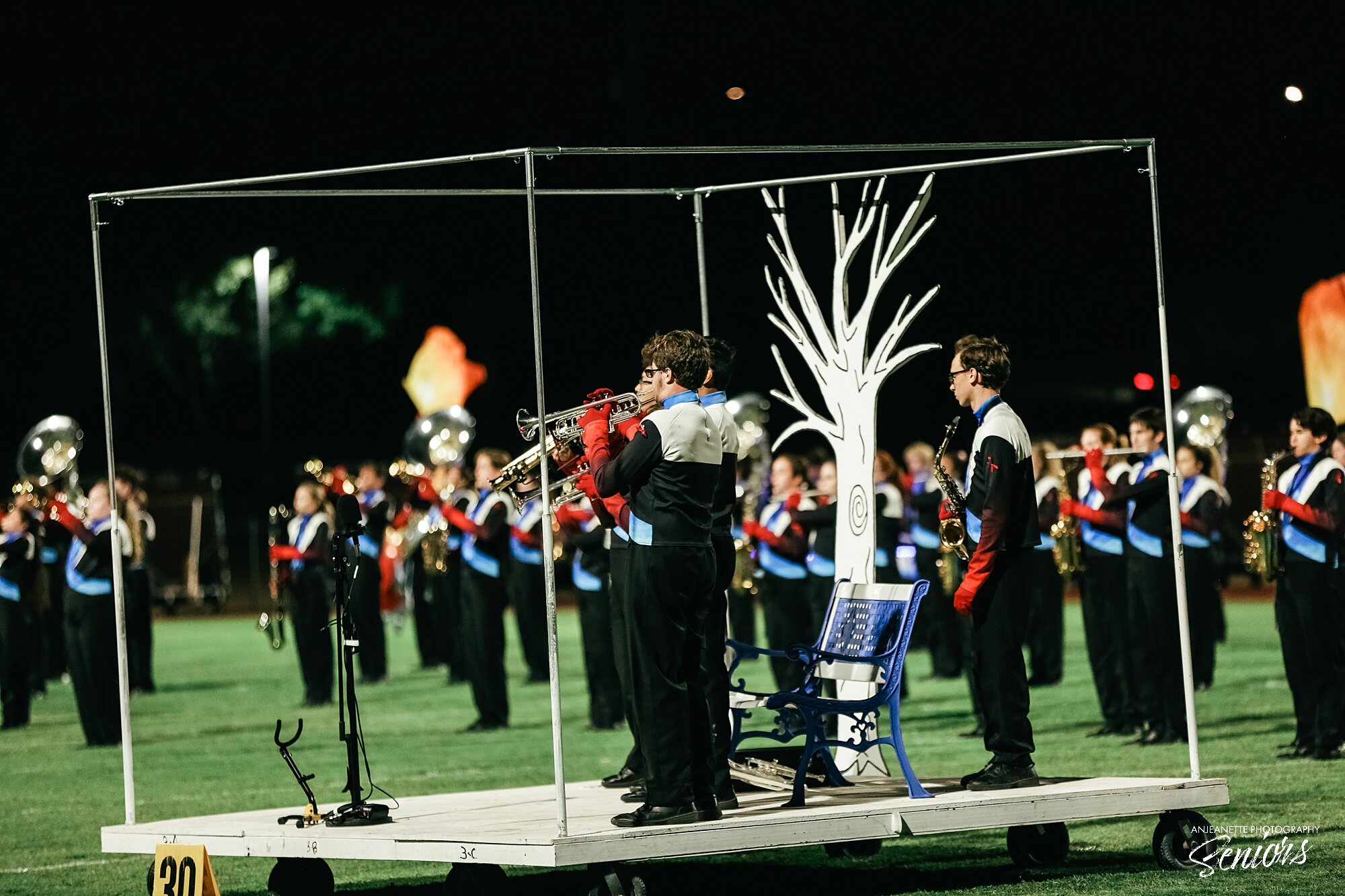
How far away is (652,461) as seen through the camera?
7977 millimetres

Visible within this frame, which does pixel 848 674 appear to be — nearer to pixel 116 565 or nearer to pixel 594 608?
pixel 116 565

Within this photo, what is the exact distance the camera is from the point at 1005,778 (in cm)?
900

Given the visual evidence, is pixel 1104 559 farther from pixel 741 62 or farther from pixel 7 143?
pixel 7 143

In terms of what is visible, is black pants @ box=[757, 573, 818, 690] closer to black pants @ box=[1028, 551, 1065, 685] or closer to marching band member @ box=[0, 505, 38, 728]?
black pants @ box=[1028, 551, 1065, 685]

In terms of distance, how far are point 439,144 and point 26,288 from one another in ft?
30.4

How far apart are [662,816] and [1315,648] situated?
6092mm

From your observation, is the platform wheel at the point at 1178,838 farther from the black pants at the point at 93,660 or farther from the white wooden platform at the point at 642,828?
the black pants at the point at 93,660

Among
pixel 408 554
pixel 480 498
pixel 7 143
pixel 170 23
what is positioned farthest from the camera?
pixel 7 143

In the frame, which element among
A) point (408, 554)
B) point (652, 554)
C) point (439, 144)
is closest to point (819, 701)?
point (652, 554)

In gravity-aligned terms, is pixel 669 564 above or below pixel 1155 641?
above

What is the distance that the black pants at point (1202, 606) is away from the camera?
1605 cm

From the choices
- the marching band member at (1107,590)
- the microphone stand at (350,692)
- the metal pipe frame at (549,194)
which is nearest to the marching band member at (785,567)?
the marching band member at (1107,590)

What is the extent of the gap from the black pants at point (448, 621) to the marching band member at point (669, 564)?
35.0ft

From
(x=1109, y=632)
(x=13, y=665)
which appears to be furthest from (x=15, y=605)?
(x=1109, y=632)
